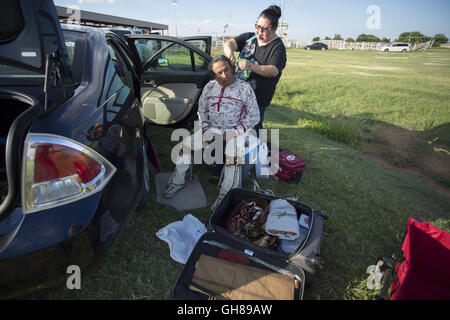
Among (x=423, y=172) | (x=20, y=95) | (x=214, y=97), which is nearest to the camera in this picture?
(x=20, y=95)

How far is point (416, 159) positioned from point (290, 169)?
3602mm

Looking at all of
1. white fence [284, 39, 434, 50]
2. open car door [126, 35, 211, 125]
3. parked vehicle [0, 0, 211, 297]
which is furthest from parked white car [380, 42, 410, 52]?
parked vehicle [0, 0, 211, 297]

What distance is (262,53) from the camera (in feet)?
9.35

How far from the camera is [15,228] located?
37.7 inches

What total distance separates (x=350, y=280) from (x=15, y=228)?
2.17 metres

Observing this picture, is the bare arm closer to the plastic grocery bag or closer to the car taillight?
the plastic grocery bag

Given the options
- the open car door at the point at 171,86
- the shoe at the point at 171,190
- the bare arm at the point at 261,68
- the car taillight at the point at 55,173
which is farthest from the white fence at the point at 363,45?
the car taillight at the point at 55,173

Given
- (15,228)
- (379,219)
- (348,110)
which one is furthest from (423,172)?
(15,228)

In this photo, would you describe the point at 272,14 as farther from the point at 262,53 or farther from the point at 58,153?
the point at 58,153

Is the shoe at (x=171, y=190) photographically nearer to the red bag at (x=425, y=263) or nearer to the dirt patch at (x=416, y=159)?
the red bag at (x=425, y=263)

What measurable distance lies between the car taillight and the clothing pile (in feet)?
3.99

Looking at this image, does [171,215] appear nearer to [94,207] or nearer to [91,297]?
[91,297]

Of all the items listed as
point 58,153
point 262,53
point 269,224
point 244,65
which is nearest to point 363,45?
point 262,53

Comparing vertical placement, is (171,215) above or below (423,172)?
above
